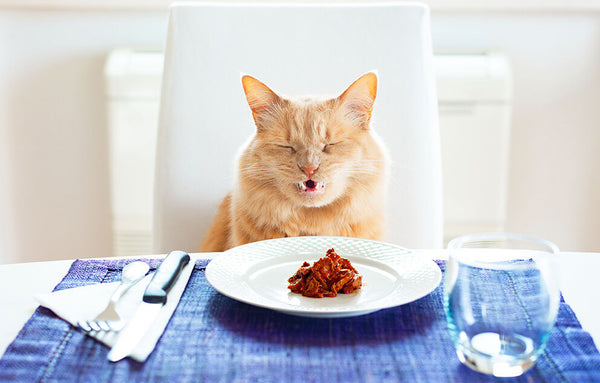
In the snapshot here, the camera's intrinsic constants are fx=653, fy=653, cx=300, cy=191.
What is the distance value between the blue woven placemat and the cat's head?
473mm

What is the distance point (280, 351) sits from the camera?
673 millimetres

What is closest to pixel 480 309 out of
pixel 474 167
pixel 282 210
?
pixel 282 210

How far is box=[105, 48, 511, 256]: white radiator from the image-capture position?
6.95 feet

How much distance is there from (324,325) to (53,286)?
382 mm

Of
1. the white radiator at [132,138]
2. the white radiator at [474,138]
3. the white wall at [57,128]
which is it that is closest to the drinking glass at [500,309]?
the white radiator at [474,138]

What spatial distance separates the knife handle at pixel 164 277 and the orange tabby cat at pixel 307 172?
1.18ft

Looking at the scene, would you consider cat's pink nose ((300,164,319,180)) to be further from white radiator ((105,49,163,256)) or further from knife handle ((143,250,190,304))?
white radiator ((105,49,163,256))

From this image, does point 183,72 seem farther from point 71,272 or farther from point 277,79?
point 71,272

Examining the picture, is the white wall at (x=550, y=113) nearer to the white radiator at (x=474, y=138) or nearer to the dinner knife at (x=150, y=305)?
the white radiator at (x=474, y=138)

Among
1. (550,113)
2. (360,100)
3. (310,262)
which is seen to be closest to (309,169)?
(360,100)

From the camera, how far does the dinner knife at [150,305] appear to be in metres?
0.67

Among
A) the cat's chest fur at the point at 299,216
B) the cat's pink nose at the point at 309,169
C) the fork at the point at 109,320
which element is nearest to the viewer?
the fork at the point at 109,320

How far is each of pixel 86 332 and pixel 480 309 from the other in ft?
1.37

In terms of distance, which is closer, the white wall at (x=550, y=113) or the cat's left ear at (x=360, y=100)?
the cat's left ear at (x=360, y=100)
